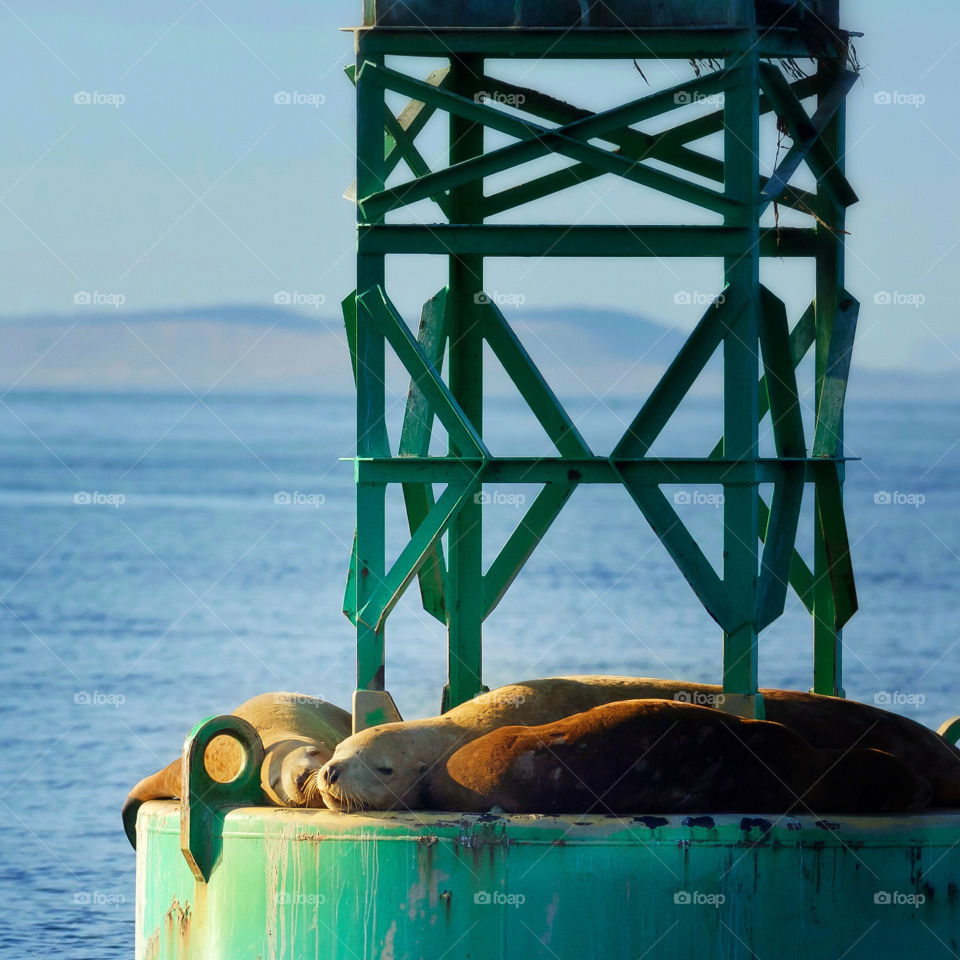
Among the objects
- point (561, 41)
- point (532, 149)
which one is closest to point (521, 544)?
point (532, 149)

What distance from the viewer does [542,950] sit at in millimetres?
12453

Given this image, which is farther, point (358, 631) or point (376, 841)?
point (358, 631)

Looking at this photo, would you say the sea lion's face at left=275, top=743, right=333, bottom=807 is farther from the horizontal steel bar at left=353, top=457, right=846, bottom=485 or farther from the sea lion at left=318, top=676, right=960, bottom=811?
the horizontal steel bar at left=353, top=457, right=846, bottom=485

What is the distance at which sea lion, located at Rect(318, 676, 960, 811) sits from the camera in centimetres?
1318

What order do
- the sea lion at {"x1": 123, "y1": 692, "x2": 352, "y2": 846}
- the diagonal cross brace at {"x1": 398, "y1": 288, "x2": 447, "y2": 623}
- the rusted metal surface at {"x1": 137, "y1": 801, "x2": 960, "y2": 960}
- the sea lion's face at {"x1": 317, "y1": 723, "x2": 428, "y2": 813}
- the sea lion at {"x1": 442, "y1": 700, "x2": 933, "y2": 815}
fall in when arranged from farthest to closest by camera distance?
the diagonal cross brace at {"x1": 398, "y1": 288, "x2": 447, "y2": 623}
the sea lion at {"x1": 123, "y1": 692, "x2": 352, "y2": 846}
the sea lion's face at {"x1": 317, "y1": 723, "x2": 428, "y2": 813}
the sea lion at {"x1": 442, "y1": 700, "x2": 933, "y2": 815}
the rusted metal surface at {"x1": 137, "y1": 801, "x2": 960, "y2": 960}

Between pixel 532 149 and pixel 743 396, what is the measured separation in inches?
77.6

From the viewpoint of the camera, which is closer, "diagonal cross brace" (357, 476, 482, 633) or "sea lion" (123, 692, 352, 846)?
"diagonal cross brace" (357, 476, 482, 633)

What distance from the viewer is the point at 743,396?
1362cm

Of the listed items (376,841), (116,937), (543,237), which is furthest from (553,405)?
(116,937)

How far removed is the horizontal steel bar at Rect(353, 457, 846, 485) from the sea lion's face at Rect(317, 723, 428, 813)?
5.17 ft

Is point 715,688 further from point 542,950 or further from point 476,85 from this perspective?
point 476,85

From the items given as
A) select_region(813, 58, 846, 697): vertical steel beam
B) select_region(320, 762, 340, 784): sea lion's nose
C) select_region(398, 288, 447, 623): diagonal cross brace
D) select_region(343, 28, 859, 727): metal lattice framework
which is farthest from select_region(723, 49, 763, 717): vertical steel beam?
select_region(320, 762, 340, 784): sea lion's nose

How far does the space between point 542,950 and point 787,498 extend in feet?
12.2

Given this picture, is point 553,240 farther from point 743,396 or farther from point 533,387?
point 743,396
